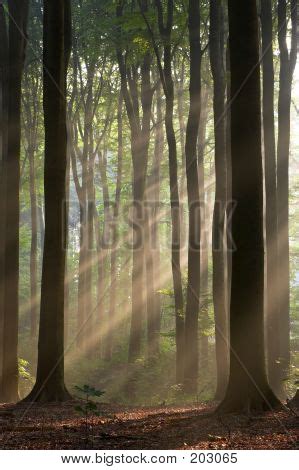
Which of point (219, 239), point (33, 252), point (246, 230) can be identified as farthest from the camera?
point (33, 252)

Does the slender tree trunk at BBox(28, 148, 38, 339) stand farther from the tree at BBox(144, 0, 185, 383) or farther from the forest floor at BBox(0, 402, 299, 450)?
the forest floor at BBox(0, 402, 299, 450)

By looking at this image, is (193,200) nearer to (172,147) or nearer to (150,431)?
(172,147)

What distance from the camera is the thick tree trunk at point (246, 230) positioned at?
818cm

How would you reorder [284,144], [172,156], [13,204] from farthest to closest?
[284,144] < [172,156] < [13,204]

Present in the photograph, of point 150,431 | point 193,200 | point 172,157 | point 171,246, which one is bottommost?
point 150,431

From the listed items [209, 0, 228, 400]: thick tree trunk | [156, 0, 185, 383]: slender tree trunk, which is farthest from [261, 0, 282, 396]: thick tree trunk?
[156, 0, 185, 383]: slender tree trunk

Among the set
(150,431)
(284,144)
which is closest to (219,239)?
(284,144)

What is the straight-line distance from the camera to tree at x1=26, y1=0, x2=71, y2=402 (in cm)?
1049

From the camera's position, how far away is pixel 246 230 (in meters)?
8.35

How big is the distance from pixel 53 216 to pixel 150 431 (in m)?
5.14

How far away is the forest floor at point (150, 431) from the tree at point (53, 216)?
170 cm

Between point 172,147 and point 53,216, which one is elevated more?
point 172,147

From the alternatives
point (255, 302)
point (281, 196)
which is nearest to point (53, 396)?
point (255, 302)

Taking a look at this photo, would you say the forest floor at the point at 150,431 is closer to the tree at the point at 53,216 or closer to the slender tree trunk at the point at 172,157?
the tree at the point at 53,216
